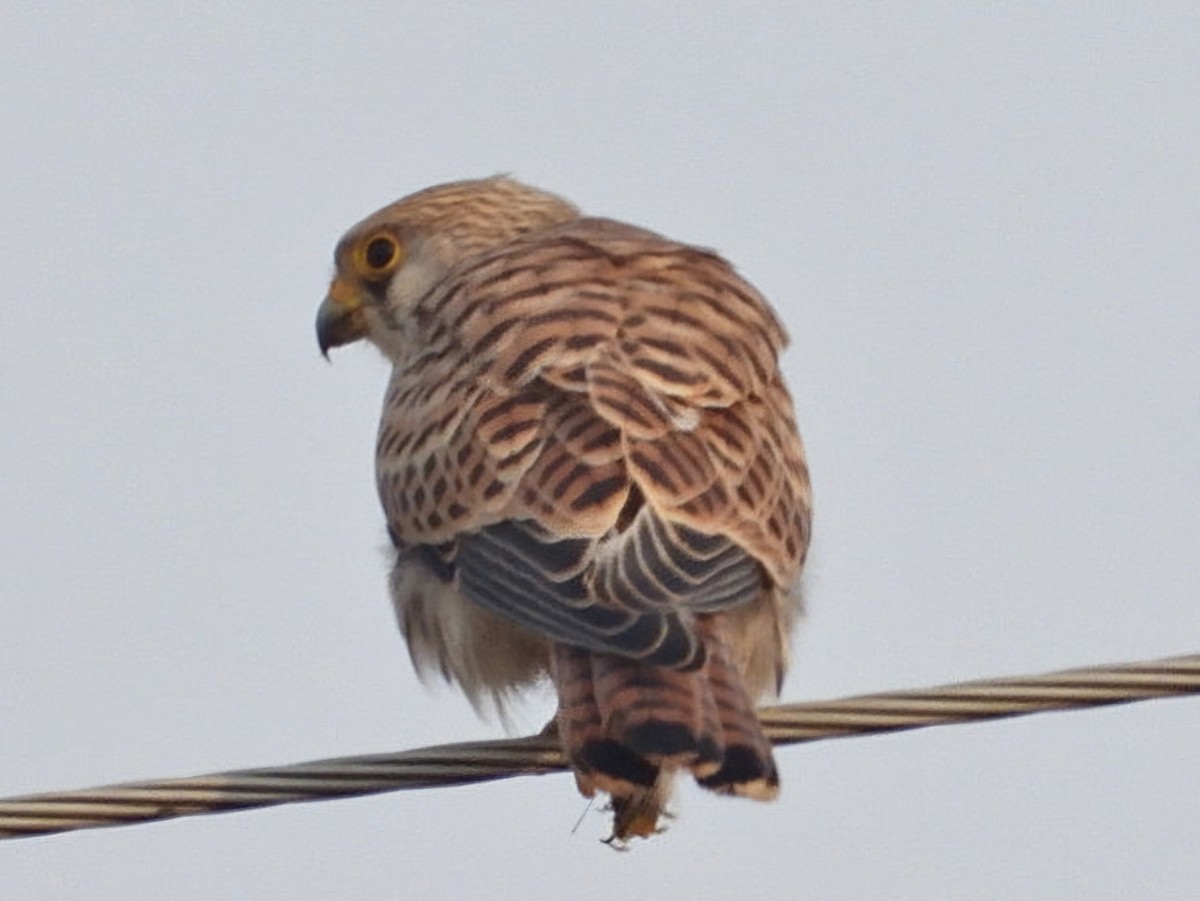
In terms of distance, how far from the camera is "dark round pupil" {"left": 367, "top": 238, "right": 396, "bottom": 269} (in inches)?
319

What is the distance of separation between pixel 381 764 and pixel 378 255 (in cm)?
355

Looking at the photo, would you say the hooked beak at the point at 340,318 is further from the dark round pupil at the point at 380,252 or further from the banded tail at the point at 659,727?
the banded tail at the point at 659,727

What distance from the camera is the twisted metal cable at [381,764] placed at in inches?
179

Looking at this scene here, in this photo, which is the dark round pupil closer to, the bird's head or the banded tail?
the bird's head

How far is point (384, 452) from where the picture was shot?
6551 mm

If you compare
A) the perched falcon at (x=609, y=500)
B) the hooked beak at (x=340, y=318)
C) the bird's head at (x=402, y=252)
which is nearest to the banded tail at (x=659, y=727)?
the perched falcon at (x=609, y=500)

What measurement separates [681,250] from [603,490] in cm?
151

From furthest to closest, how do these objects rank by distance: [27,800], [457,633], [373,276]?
1. [373,276]
2. [457,633]
3. [27,800]

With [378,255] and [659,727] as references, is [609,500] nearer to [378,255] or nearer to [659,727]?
[659,727]

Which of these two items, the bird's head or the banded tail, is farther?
the bird's head

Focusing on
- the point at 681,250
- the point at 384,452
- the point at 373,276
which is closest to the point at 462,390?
the point at 384,452

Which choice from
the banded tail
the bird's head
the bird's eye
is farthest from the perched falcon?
the bird's eye

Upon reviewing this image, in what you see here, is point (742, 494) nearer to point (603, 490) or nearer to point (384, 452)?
point (603, 490)

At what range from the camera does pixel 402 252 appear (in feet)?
26.7
